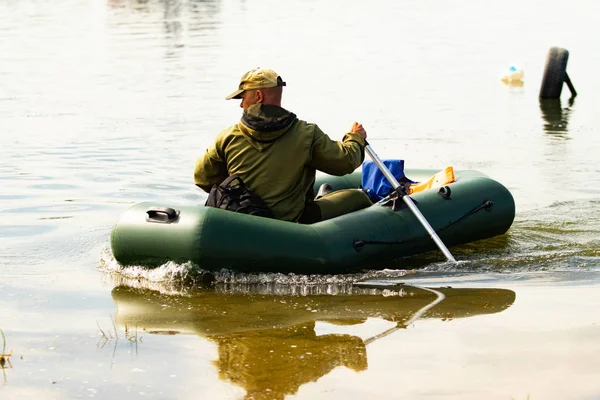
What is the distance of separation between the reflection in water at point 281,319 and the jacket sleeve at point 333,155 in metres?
0.81

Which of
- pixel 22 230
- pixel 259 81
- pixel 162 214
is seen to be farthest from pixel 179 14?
pixel 162 214

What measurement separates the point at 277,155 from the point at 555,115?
8515mm

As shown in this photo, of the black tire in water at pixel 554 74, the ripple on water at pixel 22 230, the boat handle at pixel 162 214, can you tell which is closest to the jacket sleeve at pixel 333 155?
the boat handle at pixel 162 214

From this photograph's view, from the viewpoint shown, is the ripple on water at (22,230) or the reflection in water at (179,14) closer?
the ripple on water at (22,230)

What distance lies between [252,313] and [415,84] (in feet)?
37.4

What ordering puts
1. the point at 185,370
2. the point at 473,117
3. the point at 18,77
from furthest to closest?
the point at 18,77, the point at 473,117, the point at 185,370

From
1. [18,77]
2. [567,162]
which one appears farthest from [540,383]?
[18,77]

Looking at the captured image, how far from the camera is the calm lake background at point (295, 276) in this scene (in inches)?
179

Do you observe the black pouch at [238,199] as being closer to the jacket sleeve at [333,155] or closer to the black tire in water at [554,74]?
the jacket sleeve at [333,155]

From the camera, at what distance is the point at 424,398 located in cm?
420

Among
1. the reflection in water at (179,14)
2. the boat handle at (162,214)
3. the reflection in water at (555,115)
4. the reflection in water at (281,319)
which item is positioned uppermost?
the boat handle at (162,214)

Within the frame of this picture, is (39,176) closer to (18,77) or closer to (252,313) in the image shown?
(252,313)

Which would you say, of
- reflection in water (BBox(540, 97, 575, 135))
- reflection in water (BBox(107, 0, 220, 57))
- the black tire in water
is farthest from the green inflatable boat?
reflection in water (BBox(107, 0, 220, 57))

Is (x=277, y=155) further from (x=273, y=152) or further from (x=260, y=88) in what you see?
(x=260, y=88)
